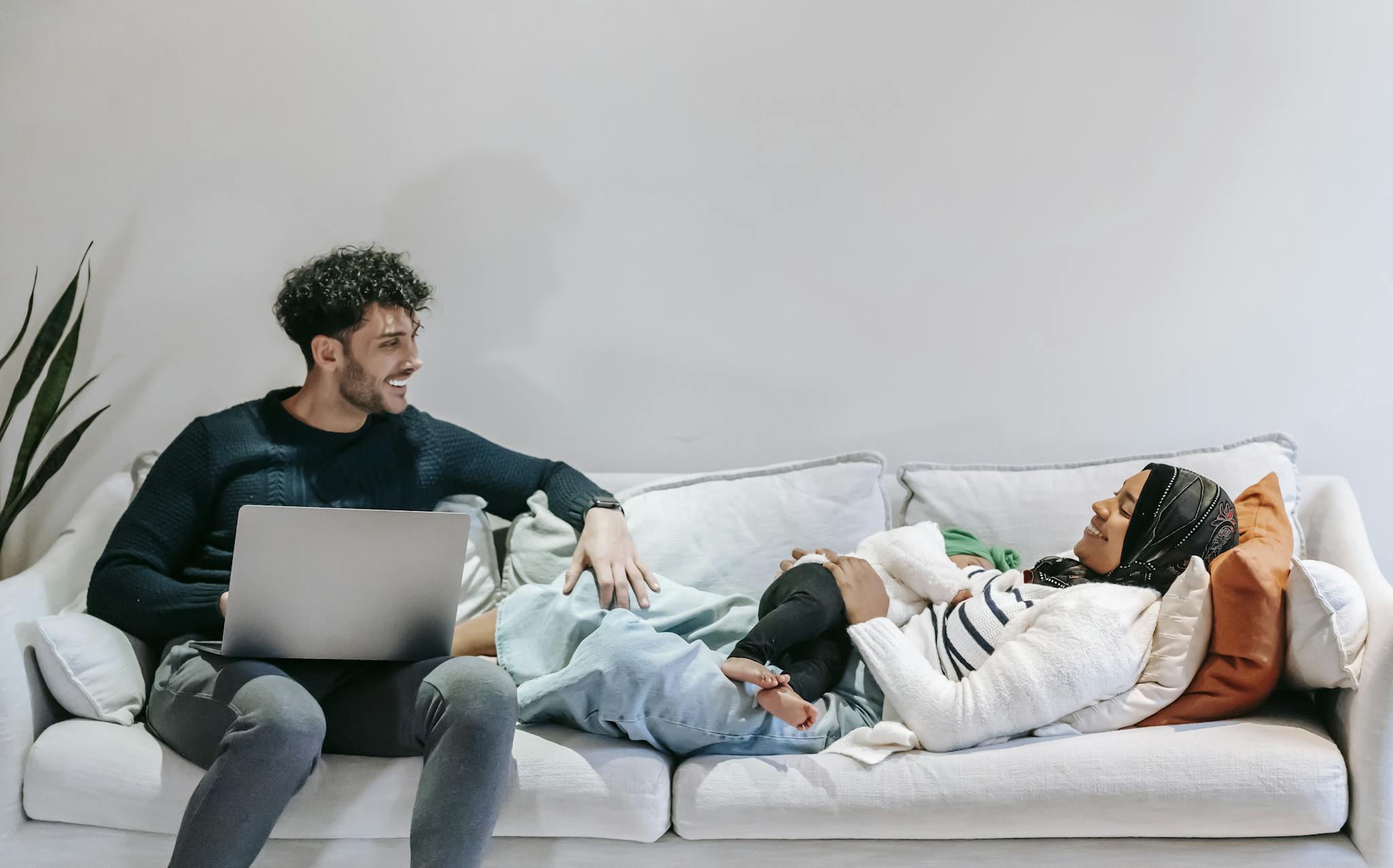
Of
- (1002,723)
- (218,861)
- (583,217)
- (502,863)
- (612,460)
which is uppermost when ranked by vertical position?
(583,217)

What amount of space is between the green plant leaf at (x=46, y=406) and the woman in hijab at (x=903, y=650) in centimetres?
122

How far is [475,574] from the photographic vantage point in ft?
6.77

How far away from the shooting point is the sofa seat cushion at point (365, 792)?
1.53m

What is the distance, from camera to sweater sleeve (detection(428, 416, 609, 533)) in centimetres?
205

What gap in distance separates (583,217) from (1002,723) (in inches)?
58.8

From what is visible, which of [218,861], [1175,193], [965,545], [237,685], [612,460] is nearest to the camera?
[218,861]

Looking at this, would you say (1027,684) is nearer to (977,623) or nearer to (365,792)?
(977,623)

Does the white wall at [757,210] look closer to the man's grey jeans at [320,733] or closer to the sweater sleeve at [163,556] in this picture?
the sweater sleeve at [163,556]

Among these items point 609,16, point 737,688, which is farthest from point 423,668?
point 609,16

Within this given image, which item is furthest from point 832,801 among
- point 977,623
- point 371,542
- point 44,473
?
point 44,473

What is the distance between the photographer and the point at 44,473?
2271 millimetres

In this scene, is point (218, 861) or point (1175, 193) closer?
point (218, 861)

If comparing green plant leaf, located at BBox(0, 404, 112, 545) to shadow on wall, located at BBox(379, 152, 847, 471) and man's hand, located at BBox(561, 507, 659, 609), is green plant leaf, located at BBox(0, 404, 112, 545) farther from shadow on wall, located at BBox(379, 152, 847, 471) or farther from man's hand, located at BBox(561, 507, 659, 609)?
man's hand, located at BBox(561, 507, 659, 609)

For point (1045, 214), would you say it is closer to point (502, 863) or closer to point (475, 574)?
point (475, 574)
